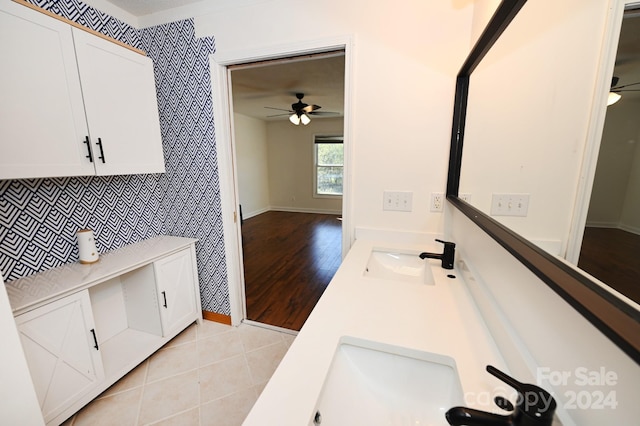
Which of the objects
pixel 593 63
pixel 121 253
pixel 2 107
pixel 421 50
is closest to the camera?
pixel 593 63

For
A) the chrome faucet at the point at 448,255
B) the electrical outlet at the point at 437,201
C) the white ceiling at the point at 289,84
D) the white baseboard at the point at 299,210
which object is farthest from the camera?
the white baseboard at the point at 299,210

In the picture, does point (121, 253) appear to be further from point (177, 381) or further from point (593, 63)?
point (593, 63)

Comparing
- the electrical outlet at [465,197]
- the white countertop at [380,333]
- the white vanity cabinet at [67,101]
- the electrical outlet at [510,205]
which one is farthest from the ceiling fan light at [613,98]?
the white vanity cabinet at [67,101]

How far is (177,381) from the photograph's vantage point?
5.72 feet

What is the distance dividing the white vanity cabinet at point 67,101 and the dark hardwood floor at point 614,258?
6.86 ft

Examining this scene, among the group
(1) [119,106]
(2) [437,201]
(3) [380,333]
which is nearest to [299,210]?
(1) [119,106]

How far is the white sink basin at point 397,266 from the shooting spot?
4.87 feet

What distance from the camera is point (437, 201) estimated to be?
1.63m

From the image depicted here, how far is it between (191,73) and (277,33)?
0.73m

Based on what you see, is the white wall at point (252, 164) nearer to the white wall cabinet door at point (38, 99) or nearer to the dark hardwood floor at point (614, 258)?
the white wall cabinet door at point (38, 99)

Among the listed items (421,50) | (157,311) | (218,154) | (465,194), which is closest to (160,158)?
(218,154)

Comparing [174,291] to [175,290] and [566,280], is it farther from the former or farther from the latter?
[566,280]

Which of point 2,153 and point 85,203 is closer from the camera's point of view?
point 2,153

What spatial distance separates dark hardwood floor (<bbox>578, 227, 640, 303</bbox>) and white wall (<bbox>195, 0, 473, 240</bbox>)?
119 cm
